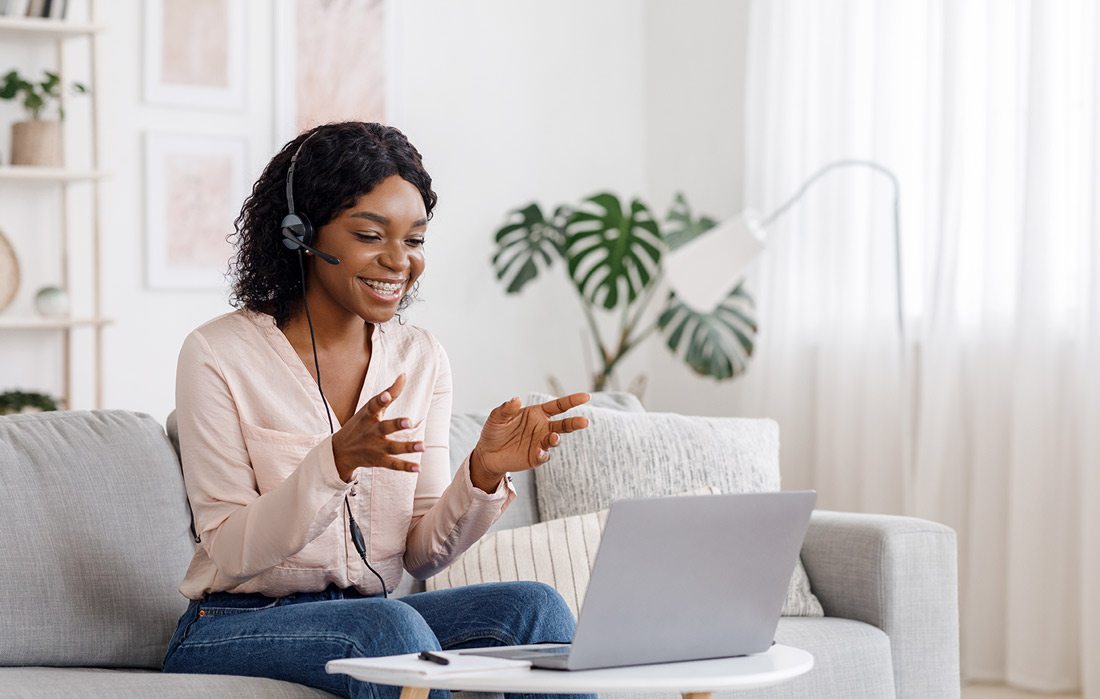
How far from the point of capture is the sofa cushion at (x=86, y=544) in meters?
2.01

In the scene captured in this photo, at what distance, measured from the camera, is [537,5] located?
4910 mm

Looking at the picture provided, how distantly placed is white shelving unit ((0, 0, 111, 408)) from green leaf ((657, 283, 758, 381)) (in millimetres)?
1673

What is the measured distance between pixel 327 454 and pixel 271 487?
28 centimetres

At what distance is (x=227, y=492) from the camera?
182cm

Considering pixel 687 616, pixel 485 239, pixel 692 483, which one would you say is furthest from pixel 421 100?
pixel 687 616

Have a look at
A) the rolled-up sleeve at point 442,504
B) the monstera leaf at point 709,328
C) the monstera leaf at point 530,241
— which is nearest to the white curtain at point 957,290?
the monstera leaf at point 709,328

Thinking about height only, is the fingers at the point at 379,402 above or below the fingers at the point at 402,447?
above

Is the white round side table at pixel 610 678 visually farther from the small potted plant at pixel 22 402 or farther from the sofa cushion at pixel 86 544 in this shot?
the small potted plant at pixel 22 402

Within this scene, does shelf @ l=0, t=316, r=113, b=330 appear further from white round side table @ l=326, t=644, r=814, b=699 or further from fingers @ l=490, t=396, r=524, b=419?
white round side table @ l=326, t=644, r=814, b=699

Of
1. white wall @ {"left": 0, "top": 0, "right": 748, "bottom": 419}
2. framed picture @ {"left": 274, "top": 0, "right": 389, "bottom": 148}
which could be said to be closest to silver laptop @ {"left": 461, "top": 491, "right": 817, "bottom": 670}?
white wall @ {"left": 0, "top": 0, "right": 748, "bottom": 419}

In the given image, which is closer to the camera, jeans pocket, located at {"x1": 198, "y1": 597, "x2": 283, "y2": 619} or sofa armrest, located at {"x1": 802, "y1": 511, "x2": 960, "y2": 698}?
jeans pocket, located at {"x1": 198, "y1": 597, "x2": 283, "y2": 619}

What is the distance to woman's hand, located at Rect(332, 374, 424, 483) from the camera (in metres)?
1.48

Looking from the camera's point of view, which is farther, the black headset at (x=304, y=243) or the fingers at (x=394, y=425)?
the black headset at (x=304, y=243)

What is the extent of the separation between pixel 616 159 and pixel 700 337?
1.05m
